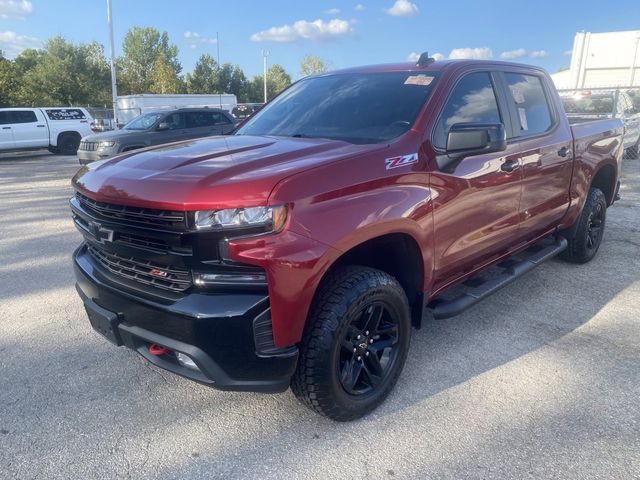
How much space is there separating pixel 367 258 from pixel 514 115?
5.94ft

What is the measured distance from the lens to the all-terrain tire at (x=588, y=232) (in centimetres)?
491

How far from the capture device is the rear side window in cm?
1838

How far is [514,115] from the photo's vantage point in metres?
3.79

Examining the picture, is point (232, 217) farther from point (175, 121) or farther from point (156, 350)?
point (175, 121)

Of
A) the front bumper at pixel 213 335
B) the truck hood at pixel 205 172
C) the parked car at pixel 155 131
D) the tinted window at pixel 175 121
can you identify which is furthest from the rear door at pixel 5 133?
the front bumper at pixel 213 335

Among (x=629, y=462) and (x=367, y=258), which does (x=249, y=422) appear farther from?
(x=629, y=462)

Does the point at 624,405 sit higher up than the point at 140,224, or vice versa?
the point at 140,224

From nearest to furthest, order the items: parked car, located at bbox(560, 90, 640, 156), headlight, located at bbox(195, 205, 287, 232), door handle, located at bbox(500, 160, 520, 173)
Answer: headlight, located at bbox(195, 205, 287, 232)
door handle, located at bbox(500, 160, 520, 173)
parked car, located at bbox(560, 90, 640, 156)

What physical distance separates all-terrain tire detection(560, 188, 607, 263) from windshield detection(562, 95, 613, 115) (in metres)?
8.85

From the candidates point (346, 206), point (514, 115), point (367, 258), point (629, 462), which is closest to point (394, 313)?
point (367, 258)

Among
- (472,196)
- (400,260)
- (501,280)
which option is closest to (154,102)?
(501,280)

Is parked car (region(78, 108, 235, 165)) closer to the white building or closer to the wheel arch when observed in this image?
the wheel arch

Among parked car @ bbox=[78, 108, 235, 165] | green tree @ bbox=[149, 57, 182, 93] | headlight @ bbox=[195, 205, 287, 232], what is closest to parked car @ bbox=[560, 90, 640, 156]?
parked car @ bbox=[78, 108, 235, 165]

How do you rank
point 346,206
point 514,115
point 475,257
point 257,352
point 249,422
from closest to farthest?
point 257,352
point 346,206
point 249,422
point 475,257
point 514,115
